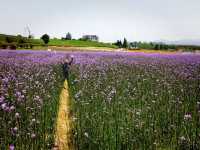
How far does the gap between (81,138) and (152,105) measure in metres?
2.68

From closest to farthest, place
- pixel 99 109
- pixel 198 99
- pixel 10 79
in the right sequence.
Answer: pixel 99 109
pixel 198 99
pixel 10 79

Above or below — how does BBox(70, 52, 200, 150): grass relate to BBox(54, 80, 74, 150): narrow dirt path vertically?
→ above

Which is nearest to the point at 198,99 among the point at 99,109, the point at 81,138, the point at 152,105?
the point at 152,105

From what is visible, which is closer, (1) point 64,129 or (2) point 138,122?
(2) point 138,122

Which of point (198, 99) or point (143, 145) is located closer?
point (143, 145)

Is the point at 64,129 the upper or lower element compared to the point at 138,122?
lower

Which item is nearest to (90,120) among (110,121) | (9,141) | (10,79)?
(110,121)

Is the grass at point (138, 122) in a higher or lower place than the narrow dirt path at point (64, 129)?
higher

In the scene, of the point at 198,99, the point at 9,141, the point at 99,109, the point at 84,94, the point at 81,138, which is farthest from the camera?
the point at 84,94

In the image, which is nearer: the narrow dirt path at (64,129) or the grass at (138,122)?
the grass at (138,122)

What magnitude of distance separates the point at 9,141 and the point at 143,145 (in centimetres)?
204

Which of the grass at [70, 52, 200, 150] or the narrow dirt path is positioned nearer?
the grass at [70, 52, 200, 150]

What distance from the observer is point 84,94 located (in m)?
10.2

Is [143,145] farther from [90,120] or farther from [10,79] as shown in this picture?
[10,79]
